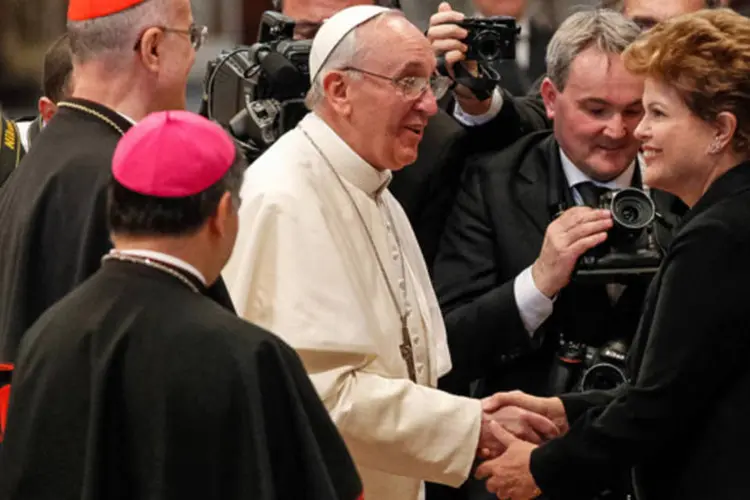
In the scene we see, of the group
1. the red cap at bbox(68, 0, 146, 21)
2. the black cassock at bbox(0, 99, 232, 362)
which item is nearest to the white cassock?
the black cassock at bbox(0, 99, 232, 362)

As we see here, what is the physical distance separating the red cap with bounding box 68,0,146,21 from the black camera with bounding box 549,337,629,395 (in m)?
1.34

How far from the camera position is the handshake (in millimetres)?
3664

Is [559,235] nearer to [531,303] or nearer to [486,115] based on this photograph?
[531,303]

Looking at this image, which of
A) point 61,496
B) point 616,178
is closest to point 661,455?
point 616,178

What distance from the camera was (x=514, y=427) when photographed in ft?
12.3

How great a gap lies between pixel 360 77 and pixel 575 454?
976 mm

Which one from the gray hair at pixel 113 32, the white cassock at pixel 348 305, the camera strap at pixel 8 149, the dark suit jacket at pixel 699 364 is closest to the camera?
the dark suit jacket at pixel 699 364

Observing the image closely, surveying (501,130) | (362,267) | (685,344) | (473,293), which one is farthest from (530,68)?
(685,344)

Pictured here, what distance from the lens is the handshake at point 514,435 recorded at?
3664 millimetres

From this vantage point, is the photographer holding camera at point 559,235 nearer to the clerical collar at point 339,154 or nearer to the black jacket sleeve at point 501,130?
the black jacket sleeve at point 501,130

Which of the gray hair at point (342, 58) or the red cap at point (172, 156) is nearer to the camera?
the red cap at point (172, 156)

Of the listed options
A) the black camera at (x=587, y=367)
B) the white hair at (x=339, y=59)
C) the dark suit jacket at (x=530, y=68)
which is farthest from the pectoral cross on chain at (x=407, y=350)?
the dark suit jacket at (x=530, y=68)

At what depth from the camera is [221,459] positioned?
2.55 metres

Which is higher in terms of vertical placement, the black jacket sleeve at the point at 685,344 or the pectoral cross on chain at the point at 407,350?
the black jacket sleeve at the point at 685,344
